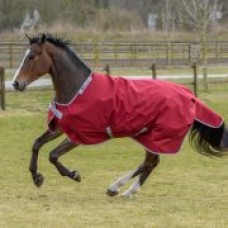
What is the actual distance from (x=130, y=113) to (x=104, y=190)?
114cm

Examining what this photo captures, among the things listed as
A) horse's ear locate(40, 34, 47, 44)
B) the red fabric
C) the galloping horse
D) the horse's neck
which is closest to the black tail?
the galloping horse

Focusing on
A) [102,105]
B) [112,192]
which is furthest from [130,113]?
[112,192]

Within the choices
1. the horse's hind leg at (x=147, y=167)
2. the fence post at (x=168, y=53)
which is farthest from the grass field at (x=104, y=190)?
the fence post at (x=168, y=53)

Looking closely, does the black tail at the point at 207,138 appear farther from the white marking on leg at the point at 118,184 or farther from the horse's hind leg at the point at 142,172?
the white marking on leg at the point at 118,184

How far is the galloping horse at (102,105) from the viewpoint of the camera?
6.88 meters

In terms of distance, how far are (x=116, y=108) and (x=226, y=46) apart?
1336 inches

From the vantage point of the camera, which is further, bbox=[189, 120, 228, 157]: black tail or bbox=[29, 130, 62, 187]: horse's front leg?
bbox=[189, 120, 228, 157]: black tail

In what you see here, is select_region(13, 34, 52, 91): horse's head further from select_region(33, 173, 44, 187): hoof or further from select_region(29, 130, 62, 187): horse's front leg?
select_region(33, 173, 44, 187): hoof

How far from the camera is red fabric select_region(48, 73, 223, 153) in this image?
6.86 metres

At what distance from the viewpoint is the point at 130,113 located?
6.91 metres

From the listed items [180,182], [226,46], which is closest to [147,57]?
[226,46]

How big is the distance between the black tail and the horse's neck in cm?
135

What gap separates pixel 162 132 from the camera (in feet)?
23.1

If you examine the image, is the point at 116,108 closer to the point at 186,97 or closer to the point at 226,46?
the point at 186,97
